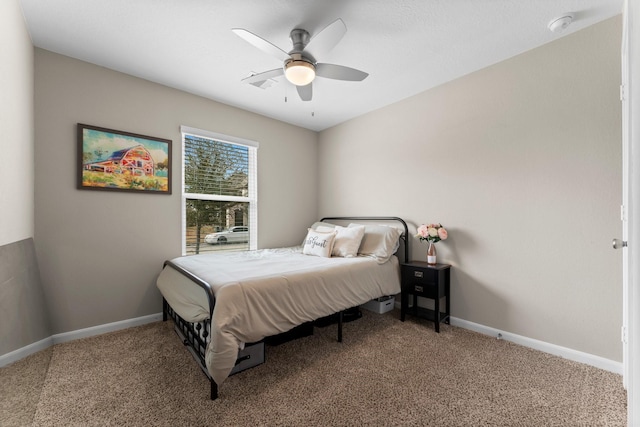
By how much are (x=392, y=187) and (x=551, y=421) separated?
248 cm

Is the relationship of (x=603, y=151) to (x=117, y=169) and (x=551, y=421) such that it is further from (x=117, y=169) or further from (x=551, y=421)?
(x=117, y=169)

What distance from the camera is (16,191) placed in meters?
1.72

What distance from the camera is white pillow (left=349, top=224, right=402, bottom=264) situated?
2992 mm

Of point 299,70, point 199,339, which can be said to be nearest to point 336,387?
point 199,339

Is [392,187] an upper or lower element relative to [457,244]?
upper

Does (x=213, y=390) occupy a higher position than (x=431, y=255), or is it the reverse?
(x=431, y=255)

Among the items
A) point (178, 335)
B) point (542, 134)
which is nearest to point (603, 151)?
point (542, 134)

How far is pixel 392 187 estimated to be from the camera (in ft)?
11.3

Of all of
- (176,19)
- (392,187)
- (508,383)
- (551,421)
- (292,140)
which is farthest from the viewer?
(292,140)

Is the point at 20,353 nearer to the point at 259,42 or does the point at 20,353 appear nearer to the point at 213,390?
the point at 213,390

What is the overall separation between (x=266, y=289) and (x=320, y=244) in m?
1.34

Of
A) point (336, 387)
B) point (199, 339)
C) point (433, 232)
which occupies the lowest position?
point (336, 387)

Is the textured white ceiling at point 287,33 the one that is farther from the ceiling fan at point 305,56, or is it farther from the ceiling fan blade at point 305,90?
the ceiling fan blade at point 305,90

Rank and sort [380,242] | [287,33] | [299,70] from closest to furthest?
[299,70]
[287,33]
[380,242]
